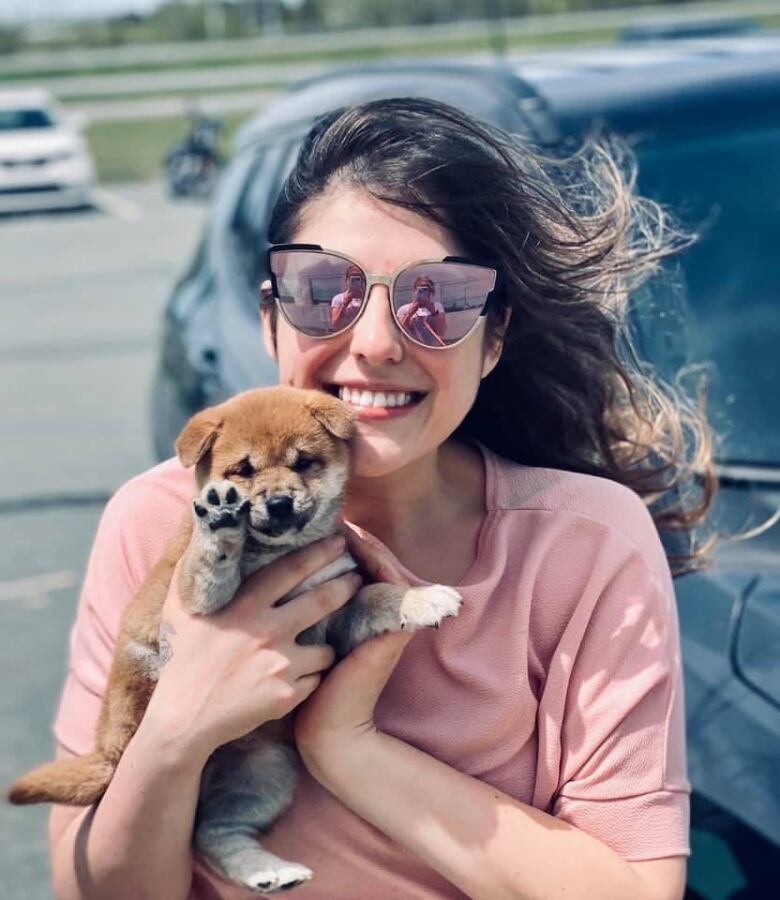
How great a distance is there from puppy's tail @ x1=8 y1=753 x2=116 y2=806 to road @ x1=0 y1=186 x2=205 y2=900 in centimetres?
179

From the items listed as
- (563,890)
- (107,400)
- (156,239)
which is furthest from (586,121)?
(156,239)

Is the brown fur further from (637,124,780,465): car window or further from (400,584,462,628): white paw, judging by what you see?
(637,124,780,465): car window

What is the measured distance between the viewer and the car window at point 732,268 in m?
2.98

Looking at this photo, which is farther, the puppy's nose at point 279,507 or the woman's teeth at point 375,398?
the woman's teeth at point 375,398

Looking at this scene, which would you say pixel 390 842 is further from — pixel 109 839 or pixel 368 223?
pixel 368 223

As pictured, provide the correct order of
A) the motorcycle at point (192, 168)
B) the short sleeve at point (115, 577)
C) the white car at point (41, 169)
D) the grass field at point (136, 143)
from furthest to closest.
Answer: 1. the grass field at point (136, 143)
2. the motorcycle at point (192, 168)
3. the white car at point (41, 169)
4. the short sleeve at point (115, 577)

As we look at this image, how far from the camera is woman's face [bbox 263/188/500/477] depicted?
196 cm

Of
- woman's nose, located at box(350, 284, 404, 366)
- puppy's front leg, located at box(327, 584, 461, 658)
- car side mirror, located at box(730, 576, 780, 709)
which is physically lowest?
car side mirror, located at box(730, 576, 780, 709)

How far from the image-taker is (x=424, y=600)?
1893 millimetres

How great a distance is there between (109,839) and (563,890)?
0.61m

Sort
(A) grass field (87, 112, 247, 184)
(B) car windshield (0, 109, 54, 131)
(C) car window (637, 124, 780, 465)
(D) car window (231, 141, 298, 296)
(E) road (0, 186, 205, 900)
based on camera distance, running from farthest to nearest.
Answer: (A) grass field (87, 112, 247, 184) → (B) car windshield (0, 109, 54, 131) → (E) road (0, 186, 205, 900) → (D) car window (231, 141, 298, 296) → (C) car window (637, 124, 780, 465)

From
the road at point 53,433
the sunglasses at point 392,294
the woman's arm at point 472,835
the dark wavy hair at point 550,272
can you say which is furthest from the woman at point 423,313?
the road at point 53,433

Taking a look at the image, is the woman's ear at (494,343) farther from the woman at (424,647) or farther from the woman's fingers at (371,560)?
the woman's fingers at (371,560)

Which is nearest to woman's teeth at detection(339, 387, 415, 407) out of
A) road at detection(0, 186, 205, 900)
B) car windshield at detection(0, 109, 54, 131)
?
road at detection(0, 186, 205, 900)
